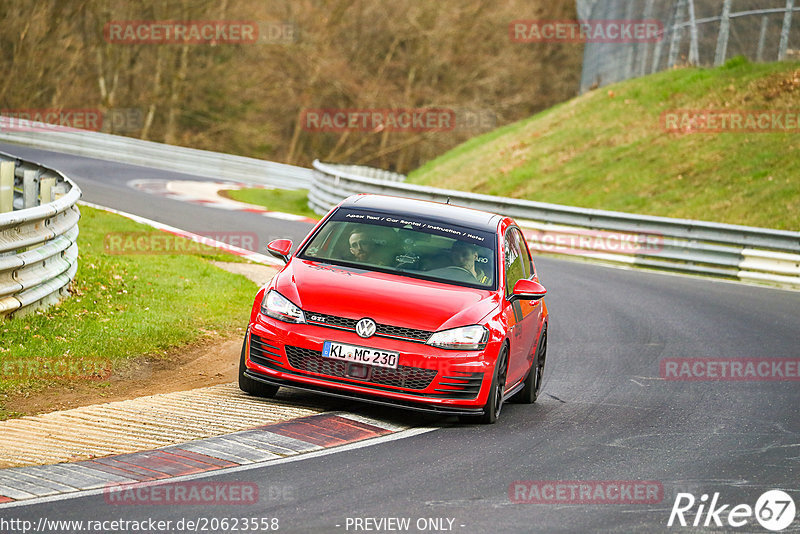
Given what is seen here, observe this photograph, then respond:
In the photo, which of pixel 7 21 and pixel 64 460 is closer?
pixel 64 460

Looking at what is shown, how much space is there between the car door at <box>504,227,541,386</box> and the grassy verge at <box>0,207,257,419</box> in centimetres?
332

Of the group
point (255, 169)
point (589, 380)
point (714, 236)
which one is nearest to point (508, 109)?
point (255, 169)

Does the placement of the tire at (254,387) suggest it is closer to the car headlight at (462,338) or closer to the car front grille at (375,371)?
the car front grille at (375,371)

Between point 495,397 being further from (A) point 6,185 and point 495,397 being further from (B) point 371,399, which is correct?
(A) point 6,185

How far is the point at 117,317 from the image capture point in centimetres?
1103

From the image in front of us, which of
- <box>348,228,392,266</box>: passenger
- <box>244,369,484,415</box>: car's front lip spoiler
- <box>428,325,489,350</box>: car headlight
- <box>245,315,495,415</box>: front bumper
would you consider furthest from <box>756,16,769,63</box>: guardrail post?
<box>244,369,484,415</box>: car's front lip spoiler

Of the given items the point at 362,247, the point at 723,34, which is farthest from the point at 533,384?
the point at 723,34

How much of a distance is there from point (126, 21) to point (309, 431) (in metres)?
48.5

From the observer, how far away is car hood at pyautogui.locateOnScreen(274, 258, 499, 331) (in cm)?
790

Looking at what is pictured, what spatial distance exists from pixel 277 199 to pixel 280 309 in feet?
79.9

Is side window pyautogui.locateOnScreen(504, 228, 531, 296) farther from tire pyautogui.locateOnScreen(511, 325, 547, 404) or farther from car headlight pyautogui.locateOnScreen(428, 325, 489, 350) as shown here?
car headlight pyautogui.locateOnScreen(428, 325, 489, 350)

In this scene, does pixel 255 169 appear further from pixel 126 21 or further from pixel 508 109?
pixel 508 109

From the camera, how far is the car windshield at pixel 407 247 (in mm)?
8852

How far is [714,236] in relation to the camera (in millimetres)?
21969
